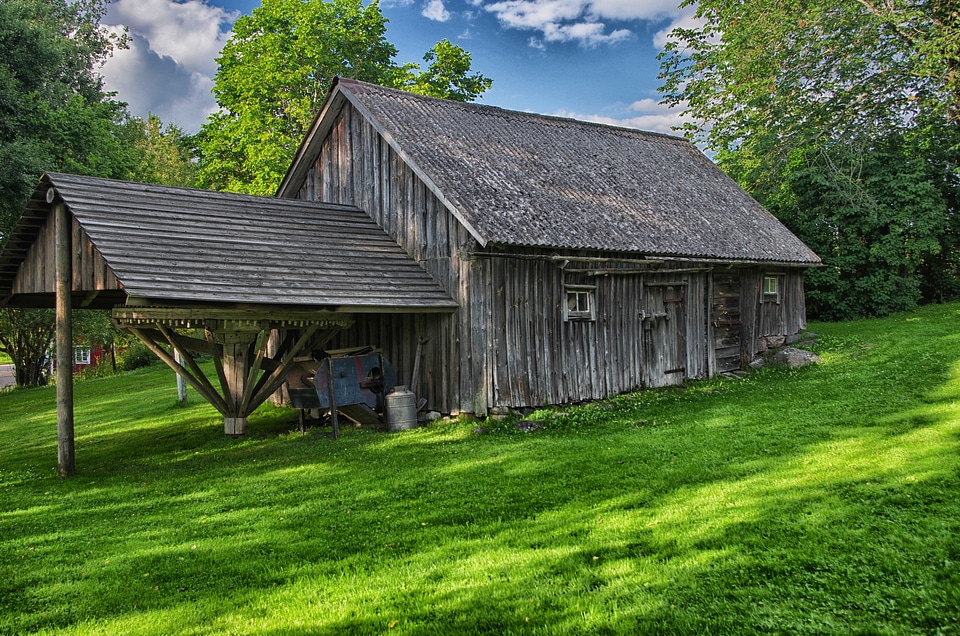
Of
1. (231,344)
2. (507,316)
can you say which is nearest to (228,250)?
(231,344)

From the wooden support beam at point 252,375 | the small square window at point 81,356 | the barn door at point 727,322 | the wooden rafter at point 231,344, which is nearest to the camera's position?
the wooden rafter at point 231,344

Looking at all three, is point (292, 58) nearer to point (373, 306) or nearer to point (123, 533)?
point (373, 306)

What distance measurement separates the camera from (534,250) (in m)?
13.2

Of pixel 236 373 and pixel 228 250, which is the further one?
pixel 236 373

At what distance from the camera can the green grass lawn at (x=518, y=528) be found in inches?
197

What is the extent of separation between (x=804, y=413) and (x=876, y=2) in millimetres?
21252

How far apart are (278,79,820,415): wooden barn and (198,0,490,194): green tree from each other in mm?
12658

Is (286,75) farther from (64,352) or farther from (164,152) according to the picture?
(64,352)

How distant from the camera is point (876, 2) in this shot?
26.1 meters

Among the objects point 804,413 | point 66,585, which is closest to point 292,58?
point 804,413

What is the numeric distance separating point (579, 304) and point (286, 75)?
2013cm

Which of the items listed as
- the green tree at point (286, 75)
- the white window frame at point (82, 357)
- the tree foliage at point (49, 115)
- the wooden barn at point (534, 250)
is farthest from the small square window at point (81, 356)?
the wooden barn at point (534, 250)

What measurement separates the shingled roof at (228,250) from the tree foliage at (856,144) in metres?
18.9

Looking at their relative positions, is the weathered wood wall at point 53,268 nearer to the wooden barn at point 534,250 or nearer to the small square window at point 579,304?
the wooden barn at point 534,250
